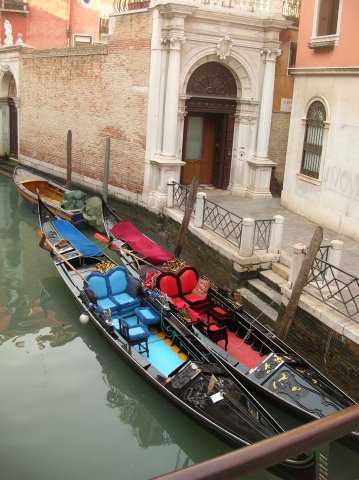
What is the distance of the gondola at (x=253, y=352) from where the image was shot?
15.6 ft

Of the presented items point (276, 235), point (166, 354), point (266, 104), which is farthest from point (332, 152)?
point (166, 354)

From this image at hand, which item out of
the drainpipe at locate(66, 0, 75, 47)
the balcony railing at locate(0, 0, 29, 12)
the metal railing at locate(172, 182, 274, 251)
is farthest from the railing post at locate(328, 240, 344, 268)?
the drainpipe at locate(66, 0, 75, 47)

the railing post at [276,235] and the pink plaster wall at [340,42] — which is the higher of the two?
the pink plaster wall at [340,42]

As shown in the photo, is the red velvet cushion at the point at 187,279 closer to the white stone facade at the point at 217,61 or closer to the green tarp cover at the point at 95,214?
the white stone facade at the point at 217,61

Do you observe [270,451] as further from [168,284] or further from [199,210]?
[199,210]

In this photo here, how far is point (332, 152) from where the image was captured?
8.77 meters

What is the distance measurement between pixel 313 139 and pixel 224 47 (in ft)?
8.63

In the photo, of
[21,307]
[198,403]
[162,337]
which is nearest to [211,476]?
[198,403]

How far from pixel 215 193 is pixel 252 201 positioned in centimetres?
90

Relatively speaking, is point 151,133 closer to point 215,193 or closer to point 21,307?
point 215,193

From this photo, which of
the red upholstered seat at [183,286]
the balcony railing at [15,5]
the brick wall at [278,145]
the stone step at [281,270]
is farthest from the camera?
the balcony railing at [15,5]

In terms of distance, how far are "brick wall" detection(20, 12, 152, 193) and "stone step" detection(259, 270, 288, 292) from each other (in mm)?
4232

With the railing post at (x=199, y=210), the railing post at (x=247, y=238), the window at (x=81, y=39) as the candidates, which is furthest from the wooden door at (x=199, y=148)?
the window at (x=81, y=39)

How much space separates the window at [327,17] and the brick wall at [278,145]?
270 cm
